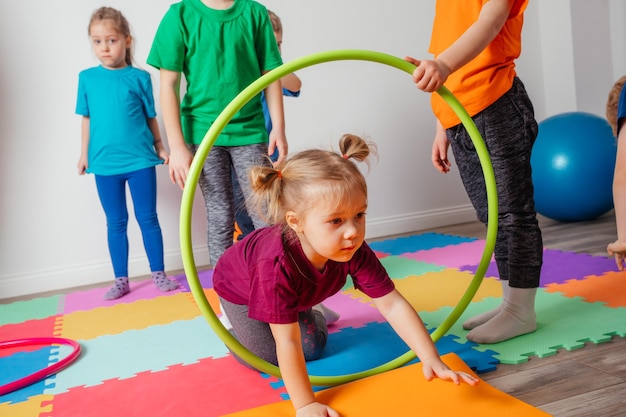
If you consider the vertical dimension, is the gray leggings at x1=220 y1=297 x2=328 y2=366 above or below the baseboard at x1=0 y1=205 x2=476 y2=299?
above

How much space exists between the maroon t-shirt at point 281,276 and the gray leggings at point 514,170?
1.64ft

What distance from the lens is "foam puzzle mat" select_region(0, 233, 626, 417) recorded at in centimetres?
148

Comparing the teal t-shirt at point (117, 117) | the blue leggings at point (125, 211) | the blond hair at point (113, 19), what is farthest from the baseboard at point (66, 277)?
the blond hair at point (113, 19)

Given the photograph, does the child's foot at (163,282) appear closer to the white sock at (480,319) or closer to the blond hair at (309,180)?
the white sock at (480,319)

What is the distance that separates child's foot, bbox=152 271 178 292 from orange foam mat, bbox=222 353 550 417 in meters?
1.65

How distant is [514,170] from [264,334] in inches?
31.3

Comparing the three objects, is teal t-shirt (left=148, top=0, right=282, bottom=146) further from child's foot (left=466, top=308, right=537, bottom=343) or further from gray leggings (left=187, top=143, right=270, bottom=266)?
child's foot (left=466, top=308, right=537, bottom=343)

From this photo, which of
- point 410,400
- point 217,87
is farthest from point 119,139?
point 410,400

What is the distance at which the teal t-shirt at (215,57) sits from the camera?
6.03 feet

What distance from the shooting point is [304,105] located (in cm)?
363

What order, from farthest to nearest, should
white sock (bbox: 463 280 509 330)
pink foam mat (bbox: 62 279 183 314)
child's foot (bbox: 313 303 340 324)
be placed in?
pink foam mat (bbox: 62 279 183 314) → child's foot (bbox: 313 303 340 324) → white sock (bbox: 463 280 509 330)

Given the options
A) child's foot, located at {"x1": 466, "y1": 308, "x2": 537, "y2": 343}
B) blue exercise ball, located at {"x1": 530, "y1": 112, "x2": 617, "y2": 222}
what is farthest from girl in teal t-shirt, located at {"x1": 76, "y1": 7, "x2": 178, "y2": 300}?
blue exercise ball, located at {"x1": 530, "y1": 112, "x2": 617, "y2": 222}

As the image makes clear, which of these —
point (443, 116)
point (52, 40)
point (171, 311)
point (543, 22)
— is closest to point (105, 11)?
point (52, 40)

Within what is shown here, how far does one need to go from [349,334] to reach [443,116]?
70 cm
